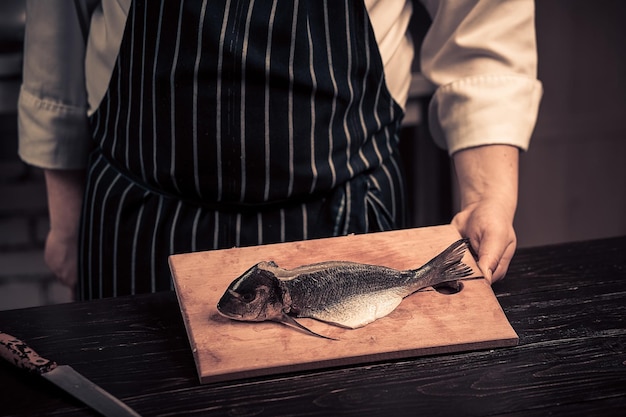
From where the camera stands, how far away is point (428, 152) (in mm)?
1871

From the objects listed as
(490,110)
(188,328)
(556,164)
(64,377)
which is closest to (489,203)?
(490,110)

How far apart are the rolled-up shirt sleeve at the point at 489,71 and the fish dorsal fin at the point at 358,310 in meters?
0.41

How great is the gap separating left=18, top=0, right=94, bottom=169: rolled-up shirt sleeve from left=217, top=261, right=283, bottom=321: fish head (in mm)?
575

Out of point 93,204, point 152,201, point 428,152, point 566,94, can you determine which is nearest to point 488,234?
point 152,201

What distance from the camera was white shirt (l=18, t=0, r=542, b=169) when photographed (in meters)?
1.22

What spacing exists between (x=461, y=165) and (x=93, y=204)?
52 cm

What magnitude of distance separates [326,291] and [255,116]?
1.04 feet

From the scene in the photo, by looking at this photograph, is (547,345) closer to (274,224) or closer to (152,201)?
(274,224)

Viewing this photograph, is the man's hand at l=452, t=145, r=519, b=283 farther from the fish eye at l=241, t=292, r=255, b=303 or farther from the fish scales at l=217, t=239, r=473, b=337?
the fish eye at l=241, t=292, r=255, b=303

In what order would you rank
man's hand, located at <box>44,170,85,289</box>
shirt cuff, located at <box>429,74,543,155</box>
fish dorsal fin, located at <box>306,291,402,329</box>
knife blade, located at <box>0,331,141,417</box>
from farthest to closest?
man's hand, located at <box>44,170,85,289</box> < shirt cuff, located at <box>429,74,543,155</box> < fish dorsal fin, located at <box>306,291,402,329</box> < knife blade, located at <box>0,331,141,417</box>

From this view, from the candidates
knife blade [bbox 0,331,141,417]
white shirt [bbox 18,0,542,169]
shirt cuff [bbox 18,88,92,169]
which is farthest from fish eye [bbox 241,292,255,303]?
shirt cuff [bbox 18,88,92,169]

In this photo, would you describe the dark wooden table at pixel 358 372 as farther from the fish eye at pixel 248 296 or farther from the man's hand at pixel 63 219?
the man's hand at pixel 63 219

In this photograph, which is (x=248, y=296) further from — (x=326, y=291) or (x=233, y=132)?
(x=233, y=132)

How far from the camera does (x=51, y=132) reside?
4.33ft
